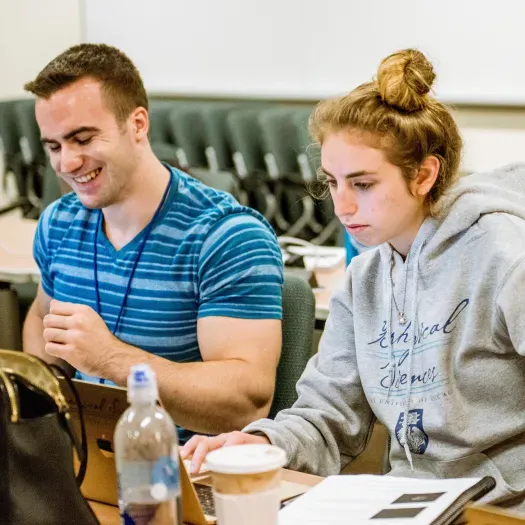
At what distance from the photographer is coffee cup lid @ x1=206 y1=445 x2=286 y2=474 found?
3.19 feet

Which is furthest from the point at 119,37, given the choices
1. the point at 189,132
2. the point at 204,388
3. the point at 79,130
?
the point at 204,388

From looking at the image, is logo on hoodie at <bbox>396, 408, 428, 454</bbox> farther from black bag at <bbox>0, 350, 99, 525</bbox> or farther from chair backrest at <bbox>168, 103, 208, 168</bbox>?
chair backrest at <bbox>168, 103, 208, 168</bbox>

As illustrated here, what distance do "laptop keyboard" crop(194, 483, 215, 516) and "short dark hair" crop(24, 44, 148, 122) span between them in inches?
38.1

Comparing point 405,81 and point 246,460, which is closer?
point 246,460

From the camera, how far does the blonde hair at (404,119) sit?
4.83 ft

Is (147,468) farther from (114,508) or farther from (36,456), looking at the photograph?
(114,508)

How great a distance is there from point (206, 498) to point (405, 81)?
2.31 feet

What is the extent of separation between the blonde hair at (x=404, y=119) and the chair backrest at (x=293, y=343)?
1.51 ft

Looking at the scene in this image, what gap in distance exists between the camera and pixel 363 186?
1.46 m

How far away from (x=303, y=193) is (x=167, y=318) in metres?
2.45

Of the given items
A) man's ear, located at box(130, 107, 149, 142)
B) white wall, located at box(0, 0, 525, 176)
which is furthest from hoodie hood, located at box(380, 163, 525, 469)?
white wall, located at box(0, 0, 525, 176)

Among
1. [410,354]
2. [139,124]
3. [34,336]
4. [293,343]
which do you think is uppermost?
[139,124]

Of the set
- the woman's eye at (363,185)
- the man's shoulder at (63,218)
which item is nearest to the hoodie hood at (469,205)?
the woman's eye at (363,185)

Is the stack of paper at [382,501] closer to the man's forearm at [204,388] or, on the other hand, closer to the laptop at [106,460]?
the laptop at [106,460]
